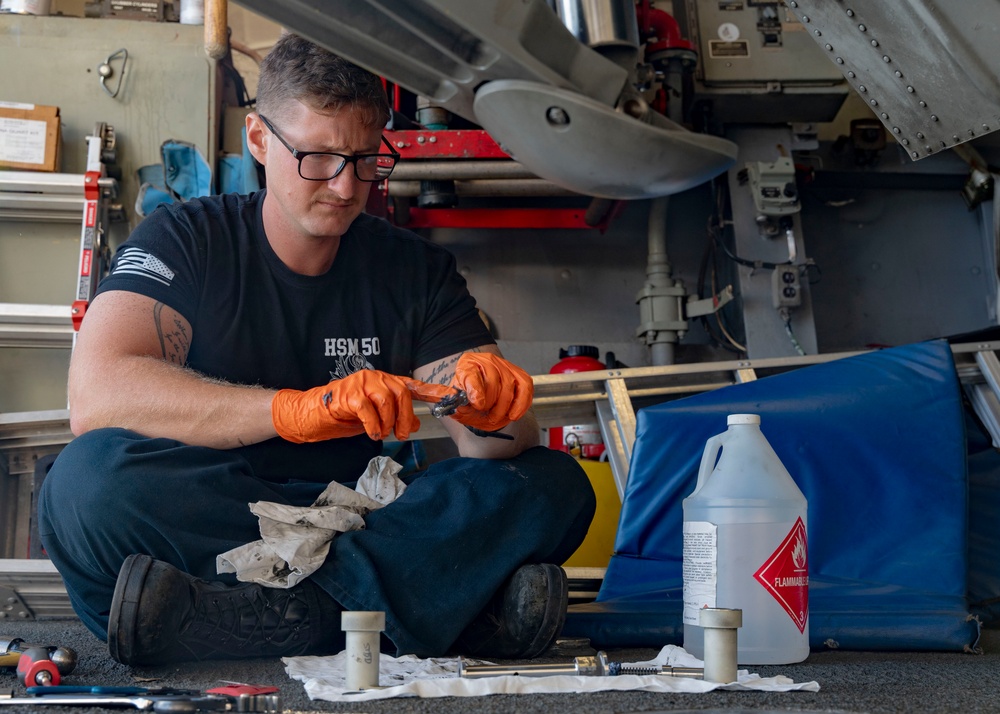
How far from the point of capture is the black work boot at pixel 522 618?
1212 mm

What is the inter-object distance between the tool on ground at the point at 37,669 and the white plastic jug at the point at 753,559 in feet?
2.48

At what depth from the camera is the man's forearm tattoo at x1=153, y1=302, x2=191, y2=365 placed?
54.9 inches

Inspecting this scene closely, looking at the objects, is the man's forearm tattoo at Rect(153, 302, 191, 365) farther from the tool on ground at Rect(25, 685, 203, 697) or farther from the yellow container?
the yellow container

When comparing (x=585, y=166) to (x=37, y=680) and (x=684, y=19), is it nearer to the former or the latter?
(x=684, y=19)

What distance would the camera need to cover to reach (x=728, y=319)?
10.00ft

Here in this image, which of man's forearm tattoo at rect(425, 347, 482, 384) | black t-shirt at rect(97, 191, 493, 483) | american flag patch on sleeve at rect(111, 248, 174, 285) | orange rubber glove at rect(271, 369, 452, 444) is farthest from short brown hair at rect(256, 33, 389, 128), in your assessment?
orange rubber glove at rect(271, 369, 452, 444)

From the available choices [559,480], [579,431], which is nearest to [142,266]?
[559,480]

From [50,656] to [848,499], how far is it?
1273 millimetres

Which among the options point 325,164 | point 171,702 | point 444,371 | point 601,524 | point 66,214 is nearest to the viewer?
point 171,702

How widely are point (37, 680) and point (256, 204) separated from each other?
924 millimetres

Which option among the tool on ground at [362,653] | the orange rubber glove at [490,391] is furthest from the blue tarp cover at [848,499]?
the tool on ground at [362,653]

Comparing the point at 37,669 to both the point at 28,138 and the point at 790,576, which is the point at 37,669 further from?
the point at 28,138

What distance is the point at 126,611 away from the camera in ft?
3.47

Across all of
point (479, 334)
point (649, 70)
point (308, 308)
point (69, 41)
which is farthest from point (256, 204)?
point (69, 41)
